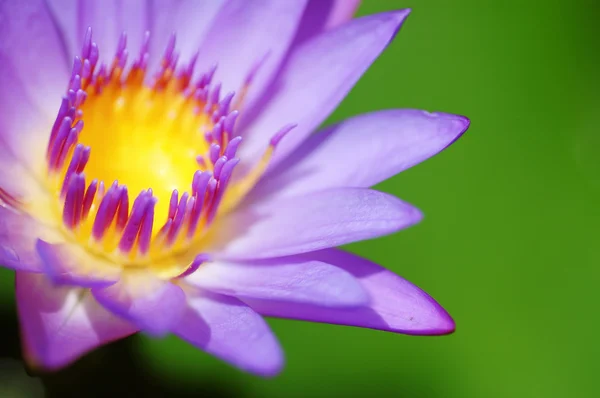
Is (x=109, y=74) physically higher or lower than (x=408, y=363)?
higher

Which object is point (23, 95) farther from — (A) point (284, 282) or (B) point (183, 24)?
(A) point (284, 282)

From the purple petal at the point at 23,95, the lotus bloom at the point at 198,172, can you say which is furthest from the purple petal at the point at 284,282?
the purple petal at the point at 23,95

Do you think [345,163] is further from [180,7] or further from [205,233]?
[180,7]

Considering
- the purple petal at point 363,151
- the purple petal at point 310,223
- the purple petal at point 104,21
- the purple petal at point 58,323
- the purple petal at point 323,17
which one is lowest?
the purple petal at point 58,323

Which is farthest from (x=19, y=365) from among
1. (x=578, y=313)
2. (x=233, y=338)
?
(x=578, y=313)

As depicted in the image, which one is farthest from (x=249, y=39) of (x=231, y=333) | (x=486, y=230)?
(x=486, y=230)

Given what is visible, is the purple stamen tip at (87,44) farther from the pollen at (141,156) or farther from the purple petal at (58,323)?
the purple petal at (58,323)
